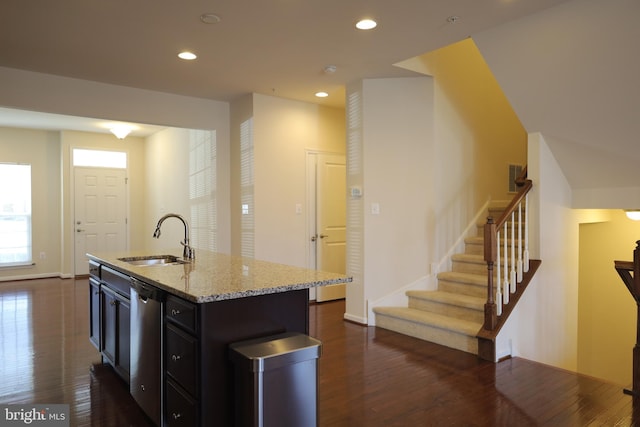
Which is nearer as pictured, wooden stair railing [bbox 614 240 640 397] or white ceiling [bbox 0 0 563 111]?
wooden stair railing [bbox 614 240 640 397]

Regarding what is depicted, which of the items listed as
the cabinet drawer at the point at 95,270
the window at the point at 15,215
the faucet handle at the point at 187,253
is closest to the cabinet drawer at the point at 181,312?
the faucet handle at the point at 187,253

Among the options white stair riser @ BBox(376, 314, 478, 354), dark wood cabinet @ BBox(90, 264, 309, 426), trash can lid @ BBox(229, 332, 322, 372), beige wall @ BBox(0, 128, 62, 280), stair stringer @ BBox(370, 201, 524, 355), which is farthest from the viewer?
beige wall @ BBox(0, 128, 62, 280)

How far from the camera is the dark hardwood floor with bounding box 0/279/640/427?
8.50 ft

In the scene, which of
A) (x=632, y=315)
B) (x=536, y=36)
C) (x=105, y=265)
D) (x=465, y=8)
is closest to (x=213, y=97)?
(x=105, y=265)

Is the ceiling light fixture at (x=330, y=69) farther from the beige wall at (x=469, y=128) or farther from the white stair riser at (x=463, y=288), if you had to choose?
the white stair riser at (x=463, y=288)

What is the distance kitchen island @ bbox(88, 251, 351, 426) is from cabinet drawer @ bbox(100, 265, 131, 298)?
13 millimetres

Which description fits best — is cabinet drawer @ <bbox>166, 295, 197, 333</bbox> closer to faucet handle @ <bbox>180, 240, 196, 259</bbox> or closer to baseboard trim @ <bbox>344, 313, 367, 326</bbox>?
faucet handle @ <bbox>180, 240, 196, 259</bbox>

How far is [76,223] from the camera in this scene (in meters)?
8.02

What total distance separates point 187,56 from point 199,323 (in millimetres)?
2979

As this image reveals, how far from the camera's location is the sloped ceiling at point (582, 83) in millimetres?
2928

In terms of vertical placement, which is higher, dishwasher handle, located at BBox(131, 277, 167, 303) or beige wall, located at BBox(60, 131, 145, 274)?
beige wall, located at BBox(60, 131, 145, 274)

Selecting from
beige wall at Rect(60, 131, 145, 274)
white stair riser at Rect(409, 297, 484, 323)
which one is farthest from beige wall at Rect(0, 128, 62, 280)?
white stair riser at Rect(409, 297, 484, 323)

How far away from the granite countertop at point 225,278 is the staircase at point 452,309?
196 centimetres

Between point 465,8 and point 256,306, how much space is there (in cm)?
256
